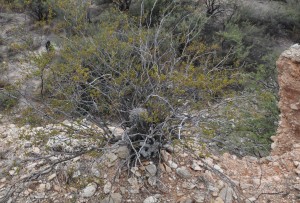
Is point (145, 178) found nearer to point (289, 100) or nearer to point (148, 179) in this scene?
point (148, 179)

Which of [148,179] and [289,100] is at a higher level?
[289,100]

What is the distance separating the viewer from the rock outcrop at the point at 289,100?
4.61 metres

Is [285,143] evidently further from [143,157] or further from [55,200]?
[55,200]

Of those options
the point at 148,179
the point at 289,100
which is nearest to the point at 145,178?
the point at 148,179

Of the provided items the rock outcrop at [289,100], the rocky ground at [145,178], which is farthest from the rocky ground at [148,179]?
the rock outcrop at [289,100]

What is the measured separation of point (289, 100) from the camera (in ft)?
15.6

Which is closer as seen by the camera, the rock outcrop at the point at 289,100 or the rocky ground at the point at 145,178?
the rocky ground at the point at 145,178

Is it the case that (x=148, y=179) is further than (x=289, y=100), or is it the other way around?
(x=289, y=100)

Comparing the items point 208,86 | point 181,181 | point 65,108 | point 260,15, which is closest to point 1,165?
point 65,108

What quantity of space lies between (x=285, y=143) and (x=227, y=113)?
1354 millimetres

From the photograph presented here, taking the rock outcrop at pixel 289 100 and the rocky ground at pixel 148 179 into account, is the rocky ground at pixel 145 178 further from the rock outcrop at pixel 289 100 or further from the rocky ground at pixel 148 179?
the rock outcrop at pixel 289 100

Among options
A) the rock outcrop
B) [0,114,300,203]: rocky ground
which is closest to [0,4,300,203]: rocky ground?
[0,114,300,203]: rocky ground

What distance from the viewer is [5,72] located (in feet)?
31.1

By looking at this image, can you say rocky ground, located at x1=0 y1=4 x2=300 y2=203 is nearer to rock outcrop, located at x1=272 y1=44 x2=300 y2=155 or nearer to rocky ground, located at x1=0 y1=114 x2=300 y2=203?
rocky ground, located at x1=0 y1=114 x2=300 y2=203
